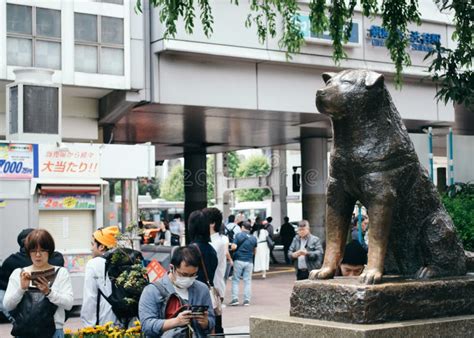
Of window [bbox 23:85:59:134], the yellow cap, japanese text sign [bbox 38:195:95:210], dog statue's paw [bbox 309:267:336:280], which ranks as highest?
window [bbox 23:85:59:134]

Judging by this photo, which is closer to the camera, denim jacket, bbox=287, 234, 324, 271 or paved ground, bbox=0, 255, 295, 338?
denim jacket, bbox=287, 234, 324, 271

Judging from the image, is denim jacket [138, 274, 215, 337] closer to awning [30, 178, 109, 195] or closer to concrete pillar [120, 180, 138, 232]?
awning [30, 178, 109, 195]

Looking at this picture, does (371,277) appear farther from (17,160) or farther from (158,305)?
(17,160)

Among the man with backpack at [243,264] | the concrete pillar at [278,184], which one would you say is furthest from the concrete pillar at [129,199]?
the concrete pillar at [278,184]

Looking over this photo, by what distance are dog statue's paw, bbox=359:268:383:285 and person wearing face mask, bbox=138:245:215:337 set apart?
1213 millimetres

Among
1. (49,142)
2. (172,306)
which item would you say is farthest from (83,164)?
(172,306)

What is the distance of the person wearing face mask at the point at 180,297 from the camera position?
507 cm

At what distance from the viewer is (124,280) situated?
282 inches

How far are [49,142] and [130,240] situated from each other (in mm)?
7386

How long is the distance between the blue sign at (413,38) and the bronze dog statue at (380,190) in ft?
52.3

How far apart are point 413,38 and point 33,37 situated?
31.9 ft

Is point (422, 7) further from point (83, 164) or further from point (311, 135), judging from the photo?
point (83, 164)

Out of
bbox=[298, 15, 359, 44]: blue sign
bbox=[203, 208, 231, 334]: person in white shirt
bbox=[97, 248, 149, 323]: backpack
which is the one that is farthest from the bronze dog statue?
bbox=[298, 15, 359, 44]: blue sign

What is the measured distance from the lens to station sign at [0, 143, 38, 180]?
1363cm
